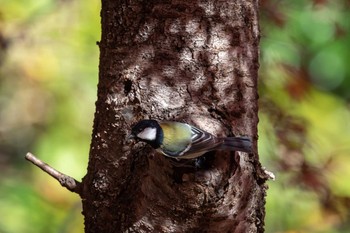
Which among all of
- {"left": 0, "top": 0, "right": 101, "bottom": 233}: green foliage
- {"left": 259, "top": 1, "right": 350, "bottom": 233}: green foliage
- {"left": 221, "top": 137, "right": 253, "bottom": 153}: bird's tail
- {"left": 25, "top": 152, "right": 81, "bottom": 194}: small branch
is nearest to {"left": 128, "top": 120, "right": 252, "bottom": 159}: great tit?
{"left": 221, "top": 137, "right": 253, "bottom": 153}: bird's tail

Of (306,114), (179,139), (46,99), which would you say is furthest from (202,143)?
(46,99)

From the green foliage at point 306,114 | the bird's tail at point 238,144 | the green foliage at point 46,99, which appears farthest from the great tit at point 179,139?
the green foliage at point 46,99

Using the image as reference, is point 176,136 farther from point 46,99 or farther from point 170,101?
point 46,99

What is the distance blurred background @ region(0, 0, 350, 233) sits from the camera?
2.17 meters

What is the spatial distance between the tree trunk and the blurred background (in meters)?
0.81

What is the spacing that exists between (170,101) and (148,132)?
4.0 inches

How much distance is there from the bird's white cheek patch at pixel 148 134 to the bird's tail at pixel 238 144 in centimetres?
11

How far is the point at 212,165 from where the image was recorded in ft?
3.69

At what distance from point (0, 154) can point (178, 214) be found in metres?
2.25

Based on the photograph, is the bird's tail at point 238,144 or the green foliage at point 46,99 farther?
the green foliage at point 46,99

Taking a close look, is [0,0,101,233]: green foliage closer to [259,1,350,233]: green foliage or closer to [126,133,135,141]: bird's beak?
[259,1,350,233]: green foliage

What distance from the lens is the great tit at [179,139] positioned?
3.63 feet

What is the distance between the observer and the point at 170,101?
3.95 ft

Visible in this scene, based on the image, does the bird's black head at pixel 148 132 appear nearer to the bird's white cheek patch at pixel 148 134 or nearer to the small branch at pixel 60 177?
the bird's white cheek patch at pixel 148 134
